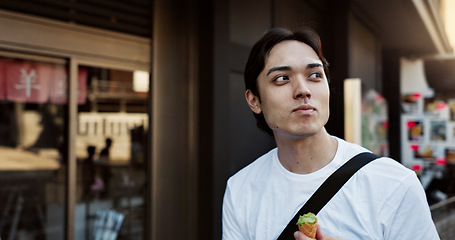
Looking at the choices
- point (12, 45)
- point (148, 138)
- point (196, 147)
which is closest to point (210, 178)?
point (196, 147)

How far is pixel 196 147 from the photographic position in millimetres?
4004

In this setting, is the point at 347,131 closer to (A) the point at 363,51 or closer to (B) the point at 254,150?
(B) the point at 254,150

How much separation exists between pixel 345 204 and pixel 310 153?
0.94 feet

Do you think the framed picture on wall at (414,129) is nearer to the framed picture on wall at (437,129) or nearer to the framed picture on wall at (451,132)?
the framed picture on wall at (437,129)

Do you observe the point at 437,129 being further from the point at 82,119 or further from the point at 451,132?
the point at 82,119

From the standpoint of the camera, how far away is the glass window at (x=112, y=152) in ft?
12.9

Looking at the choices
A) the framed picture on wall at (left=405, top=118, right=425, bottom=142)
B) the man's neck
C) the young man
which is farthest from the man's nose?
the framed picture on wall at (left=405, top=118, right=425, bottom=142)

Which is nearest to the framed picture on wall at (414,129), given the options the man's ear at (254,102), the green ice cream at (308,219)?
the man's ear at (254,102)

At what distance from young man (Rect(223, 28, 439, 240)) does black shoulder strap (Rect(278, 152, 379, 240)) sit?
0.02 meters

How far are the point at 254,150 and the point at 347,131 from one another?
1369 mm

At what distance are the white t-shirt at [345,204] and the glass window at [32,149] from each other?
2207 mm

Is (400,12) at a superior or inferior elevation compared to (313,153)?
superior

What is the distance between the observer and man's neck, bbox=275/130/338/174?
174 centimetres

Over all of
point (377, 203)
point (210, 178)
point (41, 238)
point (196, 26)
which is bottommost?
point (41, 238)
